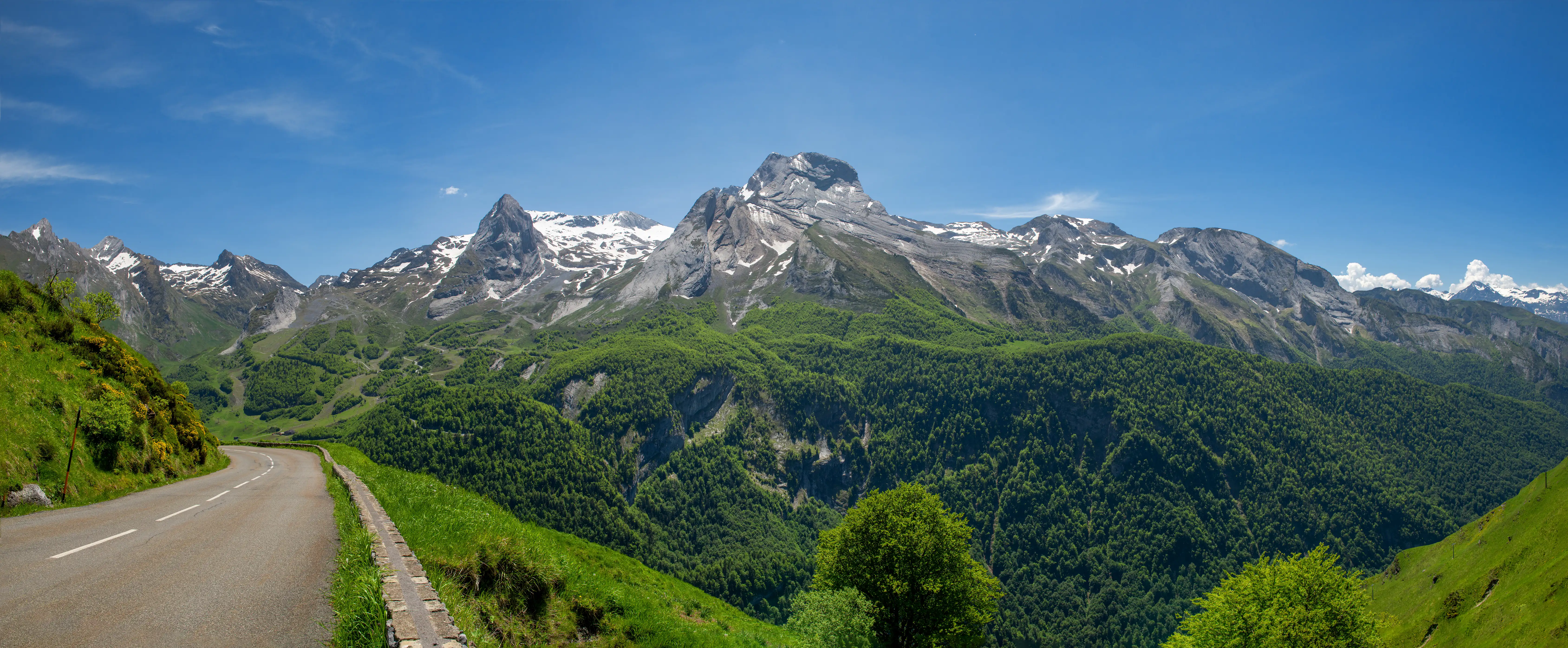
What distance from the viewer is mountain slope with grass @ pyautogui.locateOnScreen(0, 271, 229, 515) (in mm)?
23188

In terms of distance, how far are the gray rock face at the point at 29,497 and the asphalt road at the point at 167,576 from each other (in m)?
1.12

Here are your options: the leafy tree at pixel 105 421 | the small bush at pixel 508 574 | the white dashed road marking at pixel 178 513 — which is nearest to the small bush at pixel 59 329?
the leafy tree at pixel 105 421

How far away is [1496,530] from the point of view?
85812 mm

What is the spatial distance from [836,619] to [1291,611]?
30.9 meters

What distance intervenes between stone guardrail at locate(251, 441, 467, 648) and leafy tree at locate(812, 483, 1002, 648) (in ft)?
106

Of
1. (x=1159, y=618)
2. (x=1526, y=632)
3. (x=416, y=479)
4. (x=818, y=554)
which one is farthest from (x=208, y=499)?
(x=1159, y=618)

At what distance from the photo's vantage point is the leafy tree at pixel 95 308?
1608 inches

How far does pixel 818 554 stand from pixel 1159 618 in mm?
197441

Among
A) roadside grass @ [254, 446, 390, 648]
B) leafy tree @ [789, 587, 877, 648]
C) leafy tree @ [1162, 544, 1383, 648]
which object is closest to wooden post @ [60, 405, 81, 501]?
roadside grass @ [254, 446, 390, 648]

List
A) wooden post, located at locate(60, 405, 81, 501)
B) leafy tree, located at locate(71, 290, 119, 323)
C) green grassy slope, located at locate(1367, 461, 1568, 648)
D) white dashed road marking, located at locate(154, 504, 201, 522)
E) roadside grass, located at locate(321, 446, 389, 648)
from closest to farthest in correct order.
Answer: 1. roadside grass, located at locate(321, 446, 389, 648)
2. white dashed road marking, located at locate(154, 504, 201, 522)
3. wooden post, located at locate(60, 405, 81, 501)
4. leafy tree, located at locate(71, 290, 119, 323)
5. green grassy slope, located at locate(1367, 461, 1568, 648)

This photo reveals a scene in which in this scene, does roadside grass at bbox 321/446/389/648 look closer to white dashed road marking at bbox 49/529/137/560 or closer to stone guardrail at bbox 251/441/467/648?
stone guardrail at bbox 251/441/467/648

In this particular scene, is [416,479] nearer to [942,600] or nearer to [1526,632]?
[942,600]

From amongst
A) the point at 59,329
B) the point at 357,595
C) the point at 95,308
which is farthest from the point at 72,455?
the point at 95,308

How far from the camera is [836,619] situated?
3675cm
